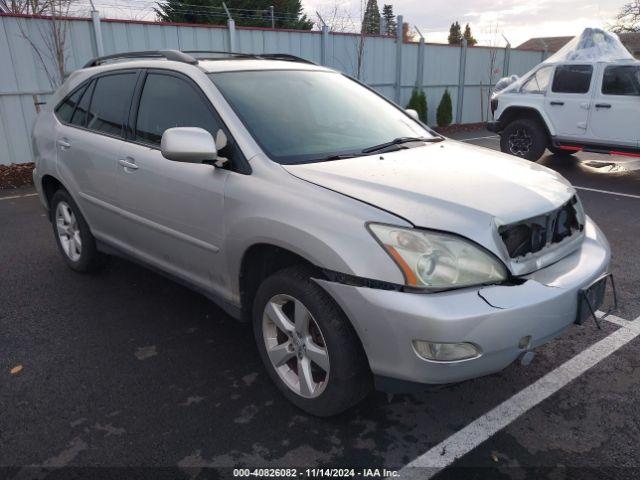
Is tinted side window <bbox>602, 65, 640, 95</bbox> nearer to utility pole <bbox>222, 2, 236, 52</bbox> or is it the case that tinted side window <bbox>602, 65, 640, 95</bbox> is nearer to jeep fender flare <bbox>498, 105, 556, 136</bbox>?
jeep fender flare <bbox>498, 105, 556, 136</bbox>

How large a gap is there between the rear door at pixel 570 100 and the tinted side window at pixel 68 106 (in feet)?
25.5

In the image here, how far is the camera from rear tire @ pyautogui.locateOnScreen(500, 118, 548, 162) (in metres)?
9.48

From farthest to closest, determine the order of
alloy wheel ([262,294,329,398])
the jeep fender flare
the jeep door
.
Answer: the jeep fender flare → the jeep door → alloy wheel ([262,294,329,398])

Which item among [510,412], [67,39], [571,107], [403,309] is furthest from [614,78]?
[67,39]

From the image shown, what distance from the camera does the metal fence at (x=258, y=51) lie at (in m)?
9.09

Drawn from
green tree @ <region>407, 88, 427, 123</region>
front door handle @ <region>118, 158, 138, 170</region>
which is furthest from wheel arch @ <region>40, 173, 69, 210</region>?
A: green tree @ <region>407, 88, 427, 123</region>

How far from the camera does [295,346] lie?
8.61ft

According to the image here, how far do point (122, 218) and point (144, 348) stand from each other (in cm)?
93

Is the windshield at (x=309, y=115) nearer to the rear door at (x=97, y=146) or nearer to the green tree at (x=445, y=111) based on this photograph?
the rear door at (x=97, y=146)

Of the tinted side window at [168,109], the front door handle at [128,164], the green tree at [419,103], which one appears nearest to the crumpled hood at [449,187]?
the tinted side window at [168,109]

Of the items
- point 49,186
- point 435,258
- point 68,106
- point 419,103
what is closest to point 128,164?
point 68,106

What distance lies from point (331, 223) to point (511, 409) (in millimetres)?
1355

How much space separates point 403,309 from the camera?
6.87ft

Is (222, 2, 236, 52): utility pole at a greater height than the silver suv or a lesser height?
greater
